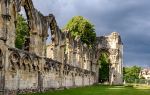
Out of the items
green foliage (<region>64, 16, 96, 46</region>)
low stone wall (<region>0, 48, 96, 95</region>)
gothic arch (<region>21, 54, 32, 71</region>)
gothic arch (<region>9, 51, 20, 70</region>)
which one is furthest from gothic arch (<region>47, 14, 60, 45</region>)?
green foliage (<region>64, 16, 96, 46</region>)

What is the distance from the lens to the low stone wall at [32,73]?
2073 centimetres

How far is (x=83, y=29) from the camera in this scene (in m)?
59.5

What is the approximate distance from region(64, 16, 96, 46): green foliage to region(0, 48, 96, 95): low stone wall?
2225cm

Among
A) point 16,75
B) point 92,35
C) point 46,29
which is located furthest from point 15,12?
point 92,35

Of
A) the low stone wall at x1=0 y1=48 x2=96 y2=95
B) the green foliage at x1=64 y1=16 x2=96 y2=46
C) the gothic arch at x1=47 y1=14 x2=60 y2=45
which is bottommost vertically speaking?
the low stone wall at x1=0 y1=48 x2=96 y2=95

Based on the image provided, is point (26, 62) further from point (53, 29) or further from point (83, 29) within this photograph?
point (83, 29)

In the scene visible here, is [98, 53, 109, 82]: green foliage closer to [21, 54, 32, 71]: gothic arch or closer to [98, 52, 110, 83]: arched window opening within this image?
[98, 52, 110, 83]: arched window opening

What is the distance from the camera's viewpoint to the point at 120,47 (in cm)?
5909

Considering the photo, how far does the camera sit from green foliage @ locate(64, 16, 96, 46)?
58.9m

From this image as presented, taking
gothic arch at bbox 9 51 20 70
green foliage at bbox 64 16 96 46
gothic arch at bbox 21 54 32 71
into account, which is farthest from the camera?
green foliage at bbox 64 16 96 46

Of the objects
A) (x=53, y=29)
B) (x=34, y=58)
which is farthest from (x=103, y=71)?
(x=34, y=58)

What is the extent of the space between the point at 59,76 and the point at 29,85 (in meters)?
7.93

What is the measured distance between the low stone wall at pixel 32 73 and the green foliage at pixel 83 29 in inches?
876

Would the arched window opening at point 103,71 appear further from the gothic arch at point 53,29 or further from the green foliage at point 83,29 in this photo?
the gothic arch at point 53,29
